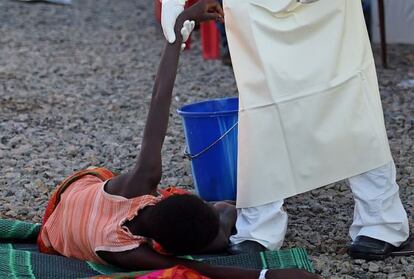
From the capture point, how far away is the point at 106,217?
3020 millimetres

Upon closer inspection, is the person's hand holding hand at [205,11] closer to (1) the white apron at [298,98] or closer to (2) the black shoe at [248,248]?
(1) the white apron at [298,98]

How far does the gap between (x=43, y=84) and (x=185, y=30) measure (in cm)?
359

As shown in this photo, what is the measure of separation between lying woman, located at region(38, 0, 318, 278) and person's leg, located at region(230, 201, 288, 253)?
86 millimetres

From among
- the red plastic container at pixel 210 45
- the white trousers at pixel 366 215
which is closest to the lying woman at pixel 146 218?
the white trousers at pixel 366 215

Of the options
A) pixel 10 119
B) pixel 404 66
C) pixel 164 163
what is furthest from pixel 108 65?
pixel 164 163

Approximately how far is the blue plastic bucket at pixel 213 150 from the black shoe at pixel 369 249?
2.41ft

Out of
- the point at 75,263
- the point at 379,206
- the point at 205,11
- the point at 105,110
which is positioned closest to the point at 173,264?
the point at 75,263

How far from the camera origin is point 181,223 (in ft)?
9.21

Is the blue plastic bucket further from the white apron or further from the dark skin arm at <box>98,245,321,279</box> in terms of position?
the dark skin arm at <box>98,245,321,279</box>

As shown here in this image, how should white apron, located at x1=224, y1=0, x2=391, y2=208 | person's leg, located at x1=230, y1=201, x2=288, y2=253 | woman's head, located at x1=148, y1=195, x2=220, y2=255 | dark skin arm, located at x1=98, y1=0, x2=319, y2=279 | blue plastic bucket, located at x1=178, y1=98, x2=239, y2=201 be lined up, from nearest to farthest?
woman's head, located at x1=148, y1=195, x2=220, y2=255, dark skin arm, located at x1=98, y1=0, x2=319, y2=279, white apron, located at x1=224, y1=0, x2=391, y2=208, person's leg, located at x1=230, y1=201, x2=288, y2=253, blue plastic bucket, located at x1=178, y1=98, x2=239, y2=201

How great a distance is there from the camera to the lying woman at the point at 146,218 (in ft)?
9.32

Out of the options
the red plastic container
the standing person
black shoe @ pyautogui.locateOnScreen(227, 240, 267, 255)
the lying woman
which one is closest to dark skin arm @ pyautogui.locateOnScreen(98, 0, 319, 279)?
the lying woman

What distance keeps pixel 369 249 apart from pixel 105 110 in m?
2.96

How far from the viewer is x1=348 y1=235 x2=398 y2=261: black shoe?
10.5ft
